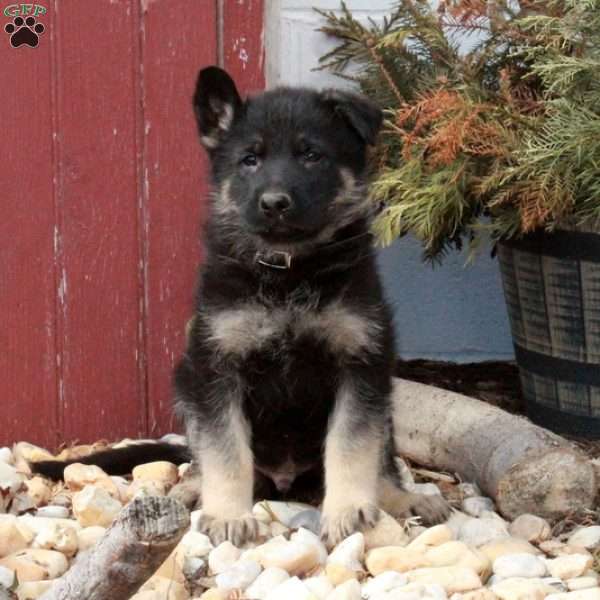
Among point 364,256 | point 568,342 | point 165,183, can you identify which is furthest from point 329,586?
point 165,183

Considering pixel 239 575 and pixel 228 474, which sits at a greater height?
pixel 228 474

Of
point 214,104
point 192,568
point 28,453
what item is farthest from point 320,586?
point 28,453

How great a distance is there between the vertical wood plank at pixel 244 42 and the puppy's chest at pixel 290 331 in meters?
1.45

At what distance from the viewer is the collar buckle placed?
133 inches

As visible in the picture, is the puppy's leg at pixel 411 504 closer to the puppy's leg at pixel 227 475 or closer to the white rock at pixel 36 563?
the puppy's leg at pixel 227 475

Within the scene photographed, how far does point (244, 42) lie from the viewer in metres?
4.46

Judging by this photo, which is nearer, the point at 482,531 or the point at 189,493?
the point at 482,531

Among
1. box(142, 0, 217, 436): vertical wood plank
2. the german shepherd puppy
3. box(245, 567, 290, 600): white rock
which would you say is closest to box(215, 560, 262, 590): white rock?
box(245, 567, 290, 600): white rock

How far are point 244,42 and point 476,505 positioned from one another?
204cm

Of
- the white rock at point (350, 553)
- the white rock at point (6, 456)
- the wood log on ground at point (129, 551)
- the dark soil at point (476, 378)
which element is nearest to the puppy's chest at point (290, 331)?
the white rock at point (350, 553)

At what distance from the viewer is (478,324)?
5238 millimetres

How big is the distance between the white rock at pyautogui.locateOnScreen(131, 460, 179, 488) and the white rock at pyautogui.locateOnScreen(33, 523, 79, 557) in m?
0.71

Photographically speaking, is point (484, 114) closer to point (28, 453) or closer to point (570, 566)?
point (570, 566)

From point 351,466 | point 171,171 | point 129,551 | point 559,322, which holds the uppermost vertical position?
point 171,171
